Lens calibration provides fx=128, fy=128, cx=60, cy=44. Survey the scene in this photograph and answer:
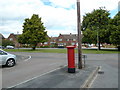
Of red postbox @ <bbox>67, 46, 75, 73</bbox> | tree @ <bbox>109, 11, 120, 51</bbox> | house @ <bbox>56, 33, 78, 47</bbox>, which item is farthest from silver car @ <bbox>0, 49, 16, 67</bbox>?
house @ <bbox>56, 33, 78, 47</bbox>

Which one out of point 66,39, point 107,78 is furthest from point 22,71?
point 66,39

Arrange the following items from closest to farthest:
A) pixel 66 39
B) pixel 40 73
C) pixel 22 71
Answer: pixel 40 73
pixel 22 71
pixel 66 39

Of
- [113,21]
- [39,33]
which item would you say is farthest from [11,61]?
[113,21]

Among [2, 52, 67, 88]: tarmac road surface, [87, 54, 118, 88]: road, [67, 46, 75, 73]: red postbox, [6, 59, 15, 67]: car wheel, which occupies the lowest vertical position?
[87, 54, 118, 88]: road

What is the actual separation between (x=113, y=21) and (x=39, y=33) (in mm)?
17513

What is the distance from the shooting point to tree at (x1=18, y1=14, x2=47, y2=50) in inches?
1237

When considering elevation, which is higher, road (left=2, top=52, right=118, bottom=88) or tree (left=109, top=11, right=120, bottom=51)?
tree (left=109, top=11, right=120, bottom=51)

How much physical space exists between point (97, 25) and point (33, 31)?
1714 cm

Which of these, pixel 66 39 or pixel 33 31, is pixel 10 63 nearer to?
pixel 33 31

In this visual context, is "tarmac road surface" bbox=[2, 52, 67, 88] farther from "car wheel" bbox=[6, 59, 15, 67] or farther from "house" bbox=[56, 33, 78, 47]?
"house" bbox=[56, 33, 78, 47]

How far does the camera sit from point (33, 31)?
3206 cm

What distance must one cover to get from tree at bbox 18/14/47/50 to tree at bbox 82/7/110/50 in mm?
11371

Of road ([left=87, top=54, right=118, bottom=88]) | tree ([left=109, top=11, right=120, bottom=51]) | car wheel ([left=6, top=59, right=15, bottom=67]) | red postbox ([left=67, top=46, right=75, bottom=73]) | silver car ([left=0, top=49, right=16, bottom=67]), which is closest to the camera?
road ([left=87, top=54, right=118, bottom=88])

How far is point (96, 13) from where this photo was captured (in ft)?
118
